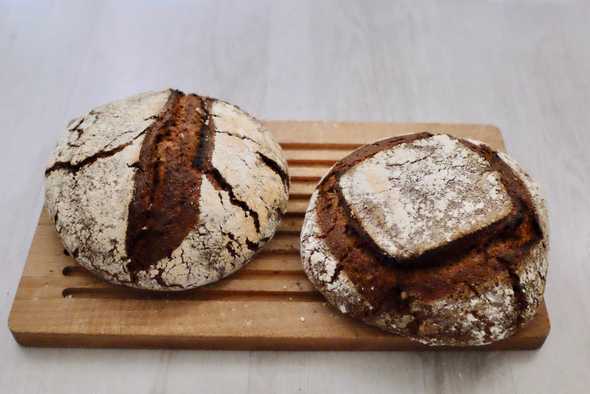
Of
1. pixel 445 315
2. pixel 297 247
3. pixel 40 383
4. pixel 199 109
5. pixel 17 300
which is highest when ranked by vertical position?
pixel 199 109

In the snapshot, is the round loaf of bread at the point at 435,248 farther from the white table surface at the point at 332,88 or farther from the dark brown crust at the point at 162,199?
the dark brown crust at the point at 162,199

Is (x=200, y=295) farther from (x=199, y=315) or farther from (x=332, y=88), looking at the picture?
(x=332, y=88)

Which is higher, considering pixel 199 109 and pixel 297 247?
pixel 199 109

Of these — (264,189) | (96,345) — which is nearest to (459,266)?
(264,189)

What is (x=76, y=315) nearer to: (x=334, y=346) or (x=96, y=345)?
(x=96, y=345)

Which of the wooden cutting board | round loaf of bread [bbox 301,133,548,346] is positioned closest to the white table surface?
the wooden cutting board

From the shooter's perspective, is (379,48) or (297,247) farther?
(379,48)

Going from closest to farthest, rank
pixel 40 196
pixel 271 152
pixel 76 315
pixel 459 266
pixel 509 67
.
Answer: pixel 459 266
pixel 76 315
pixel 271 152
pixel 40 196
pixel 509 67
